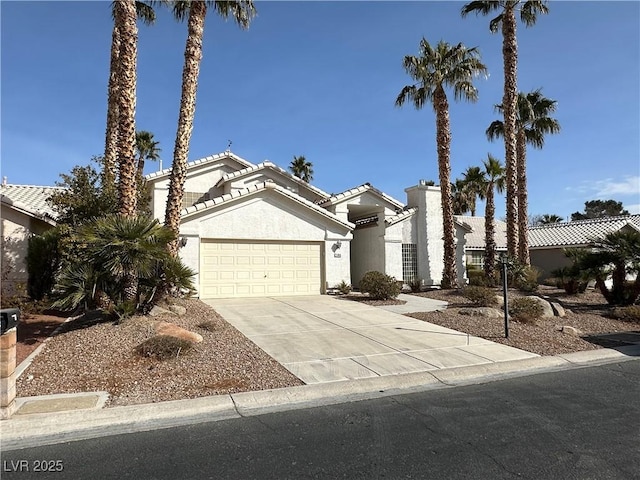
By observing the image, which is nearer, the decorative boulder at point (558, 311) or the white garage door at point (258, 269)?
the decorative boulder at point (558, 311)

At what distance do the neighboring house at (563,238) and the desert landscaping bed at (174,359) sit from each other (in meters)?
19.9

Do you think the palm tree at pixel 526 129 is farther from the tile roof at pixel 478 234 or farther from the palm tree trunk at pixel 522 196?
the tile roof at pixel 478 234

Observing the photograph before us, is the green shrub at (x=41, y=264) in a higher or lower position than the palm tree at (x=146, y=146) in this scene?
lower

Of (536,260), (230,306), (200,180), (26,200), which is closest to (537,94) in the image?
(536,260)

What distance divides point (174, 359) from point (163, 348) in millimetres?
280

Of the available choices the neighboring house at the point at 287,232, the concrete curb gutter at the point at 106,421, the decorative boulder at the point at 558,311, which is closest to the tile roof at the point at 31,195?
the neighboring house at the point at 287,232

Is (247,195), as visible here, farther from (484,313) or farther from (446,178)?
(484,313)

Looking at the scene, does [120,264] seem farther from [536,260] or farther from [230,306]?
[536,260]

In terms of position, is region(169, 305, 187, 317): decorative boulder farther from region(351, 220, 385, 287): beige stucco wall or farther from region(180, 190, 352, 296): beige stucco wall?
region(351, 220, 385, 287): beige stucco wall

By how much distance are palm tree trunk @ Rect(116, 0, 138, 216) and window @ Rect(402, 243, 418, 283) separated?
580 inches

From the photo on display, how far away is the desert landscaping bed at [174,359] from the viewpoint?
21.2 ft

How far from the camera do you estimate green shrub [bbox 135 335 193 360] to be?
7.68 m

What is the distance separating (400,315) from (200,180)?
50.4ft

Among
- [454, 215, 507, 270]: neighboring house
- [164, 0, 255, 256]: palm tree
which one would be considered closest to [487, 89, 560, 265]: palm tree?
[454, 215, 507, 270]: neighboring house
